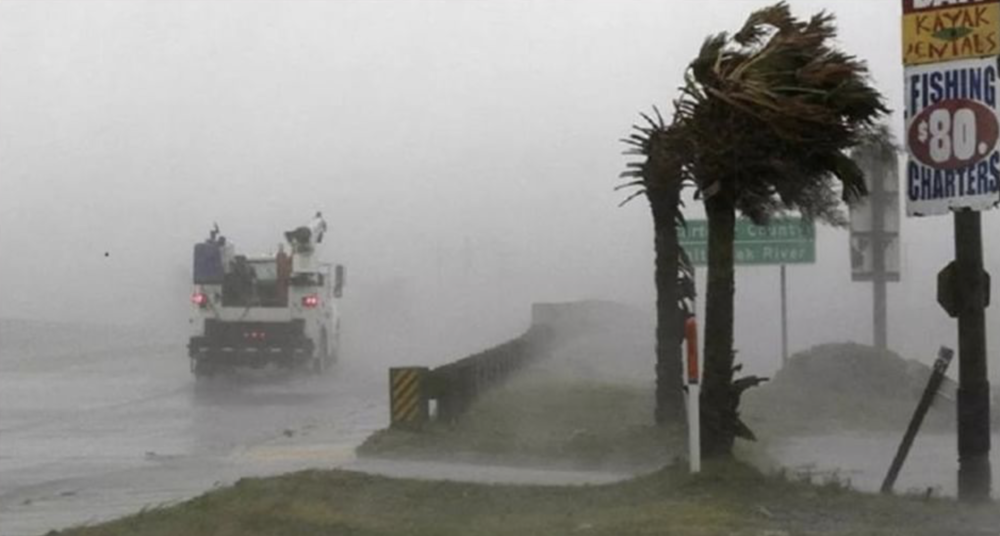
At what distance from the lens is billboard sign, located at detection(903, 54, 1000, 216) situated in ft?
55.7

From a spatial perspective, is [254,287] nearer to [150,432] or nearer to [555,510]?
[150,432]

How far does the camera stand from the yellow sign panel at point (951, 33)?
16.8m

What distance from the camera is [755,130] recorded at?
57.1 feet

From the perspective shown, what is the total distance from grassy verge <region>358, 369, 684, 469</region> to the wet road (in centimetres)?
97

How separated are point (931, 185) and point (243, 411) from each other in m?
19.9

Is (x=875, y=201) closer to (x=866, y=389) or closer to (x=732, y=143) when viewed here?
(x=866, y=389)

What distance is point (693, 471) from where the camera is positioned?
57.5 ft

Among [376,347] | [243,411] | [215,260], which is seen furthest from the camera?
[376,347]

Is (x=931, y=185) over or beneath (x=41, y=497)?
over

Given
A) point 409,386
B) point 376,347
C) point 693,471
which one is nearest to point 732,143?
point 693,471

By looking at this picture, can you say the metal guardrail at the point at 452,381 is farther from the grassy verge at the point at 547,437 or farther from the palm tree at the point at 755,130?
the palm tree at the point at 755,130

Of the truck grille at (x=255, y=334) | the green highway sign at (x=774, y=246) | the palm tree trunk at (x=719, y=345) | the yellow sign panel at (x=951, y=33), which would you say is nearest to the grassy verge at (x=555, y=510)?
the palm tree trunk at (x=719, y=345)

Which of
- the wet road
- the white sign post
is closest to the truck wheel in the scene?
the wet road

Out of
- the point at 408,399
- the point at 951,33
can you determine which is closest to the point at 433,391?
the point at 408,399
